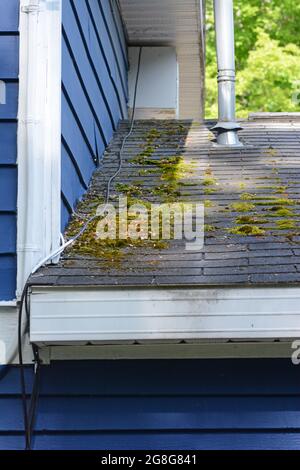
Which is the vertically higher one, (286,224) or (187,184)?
(187,184)

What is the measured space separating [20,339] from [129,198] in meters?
1.22

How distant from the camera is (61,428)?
3635 millimetres

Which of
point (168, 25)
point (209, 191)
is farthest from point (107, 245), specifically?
point (168, 25)

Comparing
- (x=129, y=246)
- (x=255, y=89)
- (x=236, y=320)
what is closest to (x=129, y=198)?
(x=129, y=246)

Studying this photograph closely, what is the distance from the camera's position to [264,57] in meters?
15.0

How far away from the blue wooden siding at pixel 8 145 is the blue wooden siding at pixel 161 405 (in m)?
0.49

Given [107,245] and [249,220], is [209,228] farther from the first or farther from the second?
[107,245]

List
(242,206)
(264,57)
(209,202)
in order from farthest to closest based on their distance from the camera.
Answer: (264,57), (209,202), (242,206)

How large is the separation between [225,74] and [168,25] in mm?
1716

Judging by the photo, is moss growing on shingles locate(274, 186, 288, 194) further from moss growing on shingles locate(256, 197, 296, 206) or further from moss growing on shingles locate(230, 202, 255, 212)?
moss growing on shingles locate(230, 202, 255, 212)

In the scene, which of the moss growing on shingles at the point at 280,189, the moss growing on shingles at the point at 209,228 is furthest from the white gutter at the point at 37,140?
the moss growing on shingles at the point at 280,189

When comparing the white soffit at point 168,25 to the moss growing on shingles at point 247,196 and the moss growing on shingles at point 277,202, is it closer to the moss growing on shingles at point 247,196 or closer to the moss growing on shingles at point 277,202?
the moss growing on shingles at point 247,196

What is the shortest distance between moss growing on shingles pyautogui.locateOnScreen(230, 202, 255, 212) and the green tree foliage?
10235mm
